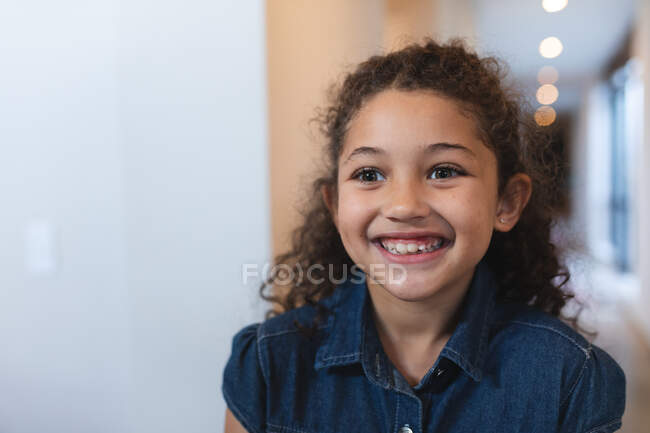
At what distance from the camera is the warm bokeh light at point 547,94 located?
1069 millimetres

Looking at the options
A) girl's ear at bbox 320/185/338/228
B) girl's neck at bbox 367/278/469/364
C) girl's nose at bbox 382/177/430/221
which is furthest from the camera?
girl's ear at bbox 320/185/338/228

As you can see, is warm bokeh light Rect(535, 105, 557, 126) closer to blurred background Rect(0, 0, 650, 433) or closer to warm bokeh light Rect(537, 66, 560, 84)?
blurred background Rect(0, 0, 650, 433)

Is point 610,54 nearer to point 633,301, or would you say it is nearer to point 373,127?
point 633,301

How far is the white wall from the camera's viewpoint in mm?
829

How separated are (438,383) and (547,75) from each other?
2.58ft

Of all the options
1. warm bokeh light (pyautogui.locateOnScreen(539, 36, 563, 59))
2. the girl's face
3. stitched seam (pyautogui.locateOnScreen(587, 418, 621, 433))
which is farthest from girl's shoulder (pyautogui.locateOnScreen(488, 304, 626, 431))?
warm bokeh light (pyautogui.locateOnScreen(539, 36, 563, 59))

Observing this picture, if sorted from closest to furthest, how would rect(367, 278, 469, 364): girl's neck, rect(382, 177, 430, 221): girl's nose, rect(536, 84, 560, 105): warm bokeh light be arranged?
1. rect(382, 177, 430, 221): girl's nose
2. rect(367, 278, 469, 364): girl's neck
3. rect(536, 84, 560, 105): warm bokeh light

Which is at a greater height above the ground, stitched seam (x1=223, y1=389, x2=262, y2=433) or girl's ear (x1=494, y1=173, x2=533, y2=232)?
girl's ear (x1=494, y1=173, x2=533, y2=232)

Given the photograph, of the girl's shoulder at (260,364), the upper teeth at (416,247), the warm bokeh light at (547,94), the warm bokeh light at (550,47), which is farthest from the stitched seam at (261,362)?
the warm bokeh light at (550,47)

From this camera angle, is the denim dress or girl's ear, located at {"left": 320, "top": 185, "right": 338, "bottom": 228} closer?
the denim dress

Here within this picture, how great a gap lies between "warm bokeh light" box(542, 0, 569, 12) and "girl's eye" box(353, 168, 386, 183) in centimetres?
64

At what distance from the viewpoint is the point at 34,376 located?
93cm

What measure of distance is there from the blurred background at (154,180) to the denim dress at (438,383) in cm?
15

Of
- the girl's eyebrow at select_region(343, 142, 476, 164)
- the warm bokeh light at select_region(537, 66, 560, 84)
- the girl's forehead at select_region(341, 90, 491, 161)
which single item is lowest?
the girl's eyebrow at select_region(343, 142, 476, 164)
